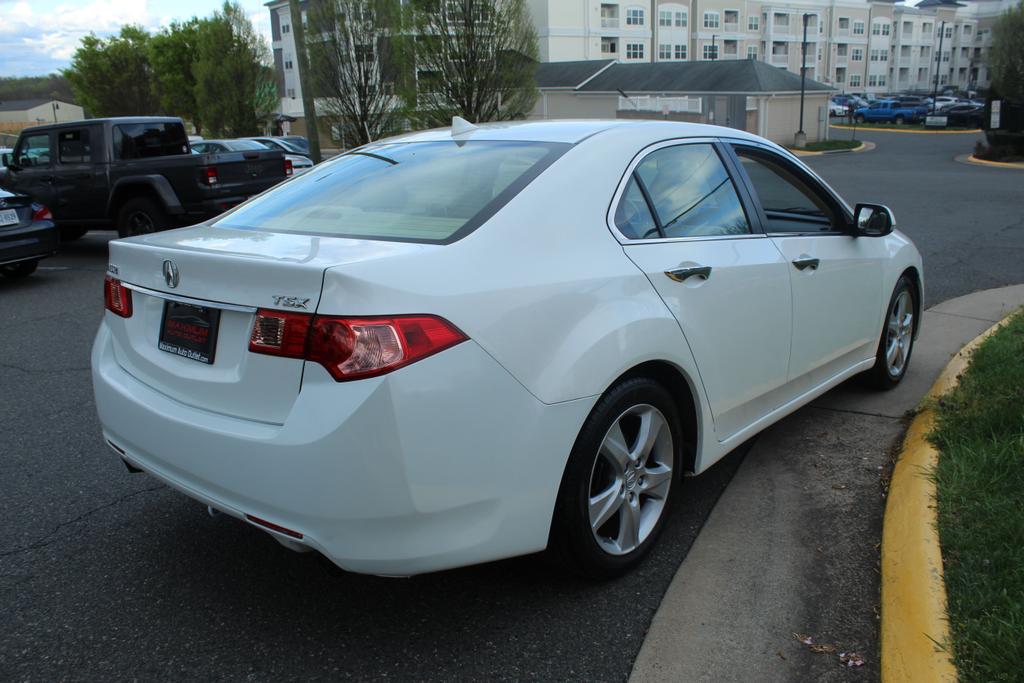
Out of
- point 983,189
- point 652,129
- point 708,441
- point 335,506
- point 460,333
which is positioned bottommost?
point 983,189

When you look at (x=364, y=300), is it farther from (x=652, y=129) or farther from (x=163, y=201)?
(x=163, y=201)

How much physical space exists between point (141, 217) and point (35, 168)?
6.87 ft

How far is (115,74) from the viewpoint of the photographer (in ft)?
199

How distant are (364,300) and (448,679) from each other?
1.22 metres

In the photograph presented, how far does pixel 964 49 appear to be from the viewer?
359 ft

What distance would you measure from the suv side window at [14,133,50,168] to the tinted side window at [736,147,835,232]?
36.3ft

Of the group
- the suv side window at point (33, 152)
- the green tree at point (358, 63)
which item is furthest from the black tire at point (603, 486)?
the green tree at point (358, 63)

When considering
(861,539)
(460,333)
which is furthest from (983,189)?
(460,333)

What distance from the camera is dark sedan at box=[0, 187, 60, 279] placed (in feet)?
31.9

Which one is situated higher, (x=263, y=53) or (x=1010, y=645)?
(x=263, y=53)

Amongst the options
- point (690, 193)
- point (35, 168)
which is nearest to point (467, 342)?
point (690, 193)

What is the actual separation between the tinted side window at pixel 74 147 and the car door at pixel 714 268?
10460 millimetres

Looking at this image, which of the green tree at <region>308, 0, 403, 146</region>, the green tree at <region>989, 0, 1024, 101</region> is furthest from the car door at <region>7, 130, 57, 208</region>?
the green tree at <region>989, 0, 1024, 101</region>

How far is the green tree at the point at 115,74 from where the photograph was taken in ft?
197
